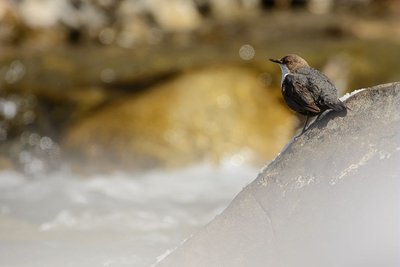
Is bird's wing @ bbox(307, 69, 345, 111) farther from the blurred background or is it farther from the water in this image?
the blurred background

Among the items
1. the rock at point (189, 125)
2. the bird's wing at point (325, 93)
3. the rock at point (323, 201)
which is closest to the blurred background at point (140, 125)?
the rock at point (189, 125)

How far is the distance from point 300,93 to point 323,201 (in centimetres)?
59

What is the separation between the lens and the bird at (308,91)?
4.44m

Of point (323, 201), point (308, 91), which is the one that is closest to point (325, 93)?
point (308, 91)

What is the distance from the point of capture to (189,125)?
10.5 metres

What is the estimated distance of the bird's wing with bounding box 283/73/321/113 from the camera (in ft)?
14.8

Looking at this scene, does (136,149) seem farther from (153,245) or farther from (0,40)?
(0,40)

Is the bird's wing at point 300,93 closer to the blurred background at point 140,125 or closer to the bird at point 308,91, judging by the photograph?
the bird at point 308,91

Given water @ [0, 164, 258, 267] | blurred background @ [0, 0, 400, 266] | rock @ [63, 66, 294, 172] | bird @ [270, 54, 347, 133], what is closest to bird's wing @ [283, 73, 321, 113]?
bird @ [270, 54, 347, 133]

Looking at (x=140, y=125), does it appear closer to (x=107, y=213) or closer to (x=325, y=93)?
(x=107, y=213)

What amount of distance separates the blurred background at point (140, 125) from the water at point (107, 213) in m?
0.02

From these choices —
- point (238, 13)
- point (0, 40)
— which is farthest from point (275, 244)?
point (238, 13)

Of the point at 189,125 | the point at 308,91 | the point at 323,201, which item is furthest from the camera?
the point at 189,125

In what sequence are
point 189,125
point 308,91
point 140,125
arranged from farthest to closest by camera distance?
point 189,125 < point 140,125 < point 308,91
